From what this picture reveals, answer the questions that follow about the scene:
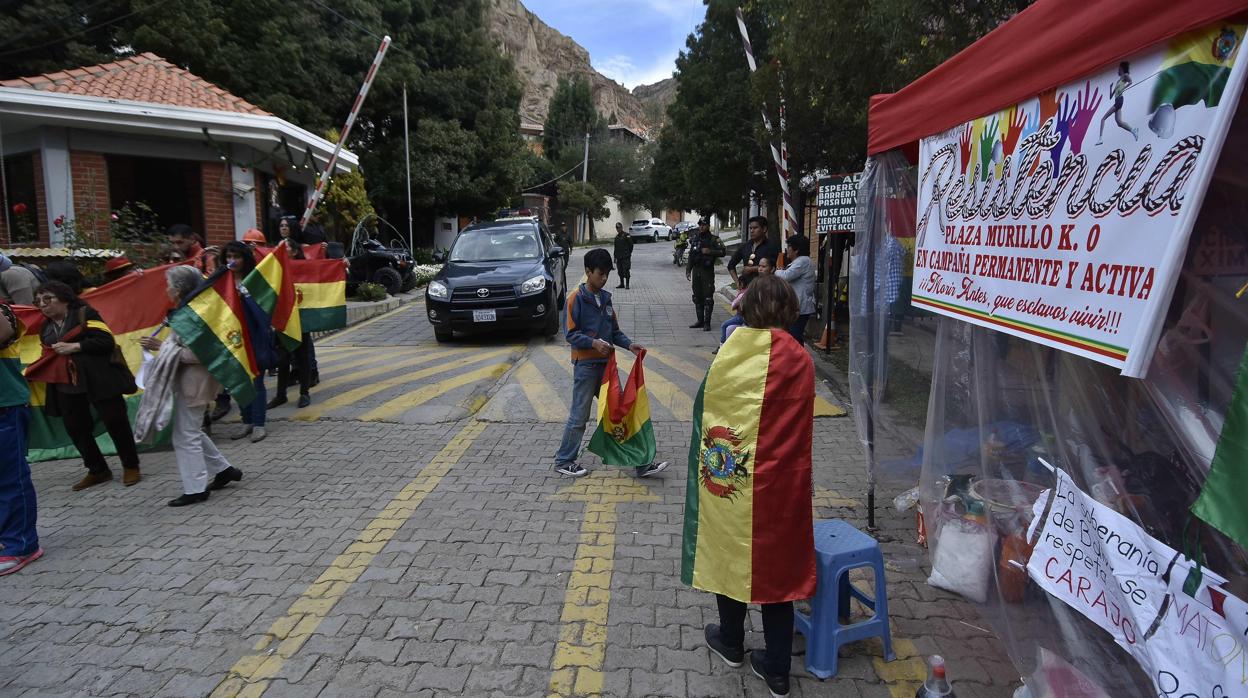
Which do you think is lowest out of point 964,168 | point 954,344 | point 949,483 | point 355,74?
point 949,483

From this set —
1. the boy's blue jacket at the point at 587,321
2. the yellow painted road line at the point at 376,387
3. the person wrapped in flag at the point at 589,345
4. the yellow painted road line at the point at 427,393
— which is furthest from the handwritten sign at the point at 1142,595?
the yellow painted road line at the point at 376,387

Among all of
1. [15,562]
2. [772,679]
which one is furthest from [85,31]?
[772,679]

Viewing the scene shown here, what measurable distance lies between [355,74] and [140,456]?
1776cm

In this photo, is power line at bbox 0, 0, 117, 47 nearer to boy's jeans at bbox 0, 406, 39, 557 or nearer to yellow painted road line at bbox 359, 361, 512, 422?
yellow painted road line at bbox 359, 361, 512, 422

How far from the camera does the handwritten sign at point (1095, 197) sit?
2.00 metres

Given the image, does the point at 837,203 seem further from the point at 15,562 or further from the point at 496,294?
the point at 15,562

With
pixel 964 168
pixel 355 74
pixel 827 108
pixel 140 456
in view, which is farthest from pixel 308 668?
pixel 355 74

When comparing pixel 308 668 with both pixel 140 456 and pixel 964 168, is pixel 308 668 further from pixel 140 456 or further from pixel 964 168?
pixel 140 456

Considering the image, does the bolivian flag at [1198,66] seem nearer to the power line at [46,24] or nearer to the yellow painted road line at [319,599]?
the yellow painted road line at [319,599]

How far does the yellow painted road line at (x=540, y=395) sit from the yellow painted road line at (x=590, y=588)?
175 centimetres

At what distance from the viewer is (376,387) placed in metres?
8.28

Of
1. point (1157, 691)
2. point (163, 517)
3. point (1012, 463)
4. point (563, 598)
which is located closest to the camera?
point (1157, 691)

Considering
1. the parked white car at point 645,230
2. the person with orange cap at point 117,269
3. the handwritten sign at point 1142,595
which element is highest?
the parked white car at point 645,230

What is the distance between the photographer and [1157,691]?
2.14m
